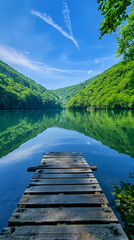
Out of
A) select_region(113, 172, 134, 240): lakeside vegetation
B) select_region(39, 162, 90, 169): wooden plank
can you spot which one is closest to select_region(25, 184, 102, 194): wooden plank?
select_region(113, 172, 134, 240): lakeside vegetation

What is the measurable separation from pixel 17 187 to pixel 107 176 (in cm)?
491

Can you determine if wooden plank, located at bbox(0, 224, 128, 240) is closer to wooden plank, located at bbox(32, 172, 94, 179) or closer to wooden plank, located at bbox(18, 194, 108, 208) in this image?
wooden plank, located at bbox(18, 194, 108, 208)

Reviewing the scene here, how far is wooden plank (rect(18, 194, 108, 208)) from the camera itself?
3.18 m

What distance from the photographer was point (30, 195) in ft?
11.8

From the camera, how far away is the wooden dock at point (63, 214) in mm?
2344

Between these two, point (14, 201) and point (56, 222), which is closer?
point (56, 222)

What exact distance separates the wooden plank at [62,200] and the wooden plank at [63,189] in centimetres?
17

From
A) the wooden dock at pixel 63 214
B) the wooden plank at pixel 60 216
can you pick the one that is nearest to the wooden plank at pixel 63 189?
the wooden dock at pixel 63 214

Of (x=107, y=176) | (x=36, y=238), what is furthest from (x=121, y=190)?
(x=36, y=238)

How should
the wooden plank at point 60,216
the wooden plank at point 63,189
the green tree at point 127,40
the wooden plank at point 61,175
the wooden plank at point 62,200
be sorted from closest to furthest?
the wooden plank at point 60,216 → the wooden plank at point 62,200 → the wooden plank at point 63,189 → the wooden plank at point 61,175 → the green tree at point 127,40

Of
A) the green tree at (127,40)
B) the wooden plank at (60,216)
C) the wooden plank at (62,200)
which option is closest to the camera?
the wooden plank at (60,216)

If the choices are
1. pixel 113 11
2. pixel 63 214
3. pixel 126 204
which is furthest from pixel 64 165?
pixel 113 11

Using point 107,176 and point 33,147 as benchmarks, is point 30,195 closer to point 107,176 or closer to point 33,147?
point 107,176

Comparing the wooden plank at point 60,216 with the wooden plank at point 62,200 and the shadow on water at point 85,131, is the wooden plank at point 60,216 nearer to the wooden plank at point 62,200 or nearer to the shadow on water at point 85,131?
the wooden plank at point 62,200
